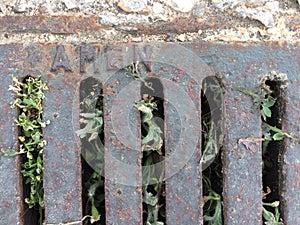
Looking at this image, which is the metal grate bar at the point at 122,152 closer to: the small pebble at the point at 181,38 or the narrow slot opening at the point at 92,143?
the narrow slot opening at the point at 92,143

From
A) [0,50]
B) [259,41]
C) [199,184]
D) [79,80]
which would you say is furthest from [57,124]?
[259,41]

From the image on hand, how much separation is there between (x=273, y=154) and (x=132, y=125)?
364mm

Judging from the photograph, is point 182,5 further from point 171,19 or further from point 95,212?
point 95,212

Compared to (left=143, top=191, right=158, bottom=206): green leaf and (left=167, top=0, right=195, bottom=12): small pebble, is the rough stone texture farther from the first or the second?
(left=143, top=191, right=158, bottom=206): green leaf

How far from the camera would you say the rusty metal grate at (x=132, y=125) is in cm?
135

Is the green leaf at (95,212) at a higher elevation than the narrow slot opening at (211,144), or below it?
below

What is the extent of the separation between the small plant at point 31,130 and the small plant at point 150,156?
0.23m

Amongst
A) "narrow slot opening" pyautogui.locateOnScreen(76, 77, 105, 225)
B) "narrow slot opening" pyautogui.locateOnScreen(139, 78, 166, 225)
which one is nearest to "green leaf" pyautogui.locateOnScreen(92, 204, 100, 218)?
"narrow slot opening" pyautogui.locateOnScreen(76, 77, 105, 225)

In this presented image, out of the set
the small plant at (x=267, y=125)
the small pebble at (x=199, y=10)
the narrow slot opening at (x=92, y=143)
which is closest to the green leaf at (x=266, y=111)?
the small plant at (x=267, y=125)

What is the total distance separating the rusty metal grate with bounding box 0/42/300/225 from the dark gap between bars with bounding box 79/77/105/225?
35 mm

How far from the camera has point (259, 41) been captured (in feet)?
4.65

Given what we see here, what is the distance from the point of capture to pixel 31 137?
138cm

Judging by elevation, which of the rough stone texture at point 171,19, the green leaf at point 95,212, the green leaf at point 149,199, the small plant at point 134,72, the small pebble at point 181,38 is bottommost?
the green leaf at point 95,212

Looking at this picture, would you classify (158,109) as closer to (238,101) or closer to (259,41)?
(238,101)
